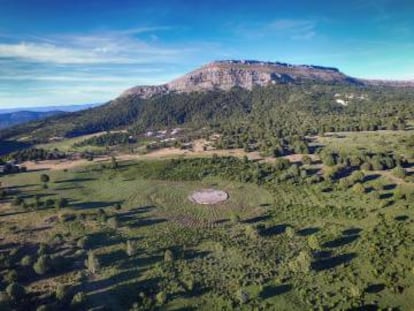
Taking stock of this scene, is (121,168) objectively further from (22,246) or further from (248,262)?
(248,262)

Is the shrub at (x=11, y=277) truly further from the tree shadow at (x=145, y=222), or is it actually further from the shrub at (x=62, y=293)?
the tree shadow at (x=145, y=222)

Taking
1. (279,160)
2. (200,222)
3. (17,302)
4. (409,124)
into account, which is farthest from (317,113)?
(17,302)

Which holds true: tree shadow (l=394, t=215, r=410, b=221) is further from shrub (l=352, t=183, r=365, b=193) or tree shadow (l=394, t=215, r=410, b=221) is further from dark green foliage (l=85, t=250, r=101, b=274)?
dark green foliage (l=85, t=250, r=101, b=274)

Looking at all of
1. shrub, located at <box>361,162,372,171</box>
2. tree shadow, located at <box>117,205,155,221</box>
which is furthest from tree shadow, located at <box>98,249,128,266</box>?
shrub, located at <box>361,162,372,171</box>

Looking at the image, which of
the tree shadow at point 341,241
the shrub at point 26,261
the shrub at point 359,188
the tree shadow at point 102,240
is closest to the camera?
the shrub at point 26,261

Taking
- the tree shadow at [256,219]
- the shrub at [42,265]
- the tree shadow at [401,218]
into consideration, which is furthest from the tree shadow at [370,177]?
the shrub at [42,265]

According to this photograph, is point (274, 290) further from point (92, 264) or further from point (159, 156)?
point (159, 156)
